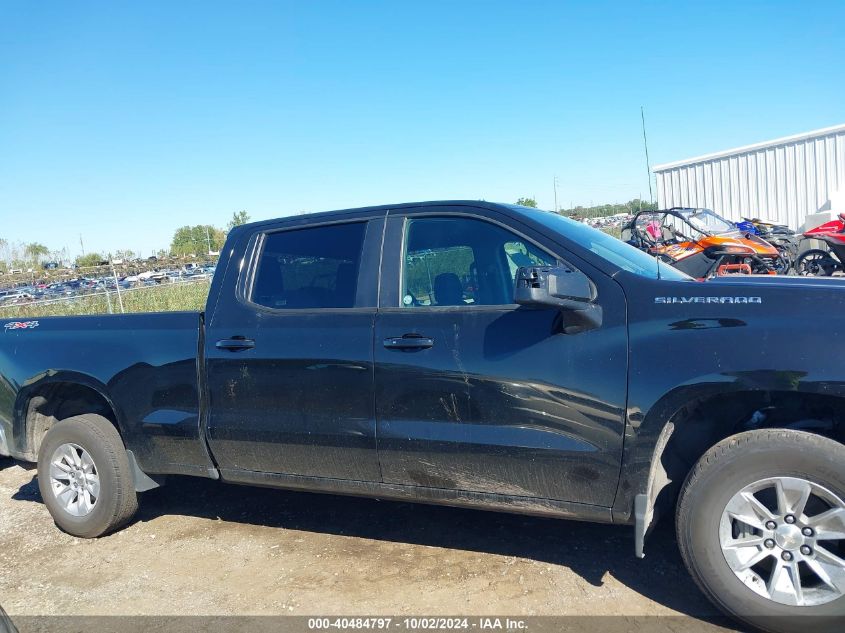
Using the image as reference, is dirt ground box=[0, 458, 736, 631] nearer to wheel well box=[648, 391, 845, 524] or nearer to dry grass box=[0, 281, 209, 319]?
wheel well box=[648, 391, 845, 524]

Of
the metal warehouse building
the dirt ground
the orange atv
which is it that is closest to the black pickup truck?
the dirt ground

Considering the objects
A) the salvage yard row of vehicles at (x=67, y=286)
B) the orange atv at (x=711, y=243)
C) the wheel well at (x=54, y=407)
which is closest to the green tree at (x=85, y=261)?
the salvage yard row of vehicles at (x=67, y=286)

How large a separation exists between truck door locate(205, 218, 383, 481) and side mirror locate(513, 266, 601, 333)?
92 centimetres

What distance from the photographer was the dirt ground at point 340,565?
3.41 meters

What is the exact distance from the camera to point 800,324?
2.82 meters

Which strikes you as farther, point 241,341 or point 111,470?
point 111,470

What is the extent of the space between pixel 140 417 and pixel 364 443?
1.58m

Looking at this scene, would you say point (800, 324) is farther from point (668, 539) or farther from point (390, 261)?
point (390, 261)

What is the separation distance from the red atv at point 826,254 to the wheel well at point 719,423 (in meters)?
9.93

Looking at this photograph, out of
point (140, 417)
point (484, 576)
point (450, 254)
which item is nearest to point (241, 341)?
point (140, 417)

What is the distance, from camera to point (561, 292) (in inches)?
121

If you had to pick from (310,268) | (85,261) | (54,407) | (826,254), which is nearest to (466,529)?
(310,268)

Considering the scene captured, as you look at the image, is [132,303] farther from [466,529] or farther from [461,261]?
[461,261]

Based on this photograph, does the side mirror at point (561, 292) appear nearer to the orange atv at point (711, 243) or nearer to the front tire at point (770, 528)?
the front tire at point (770, 528)
